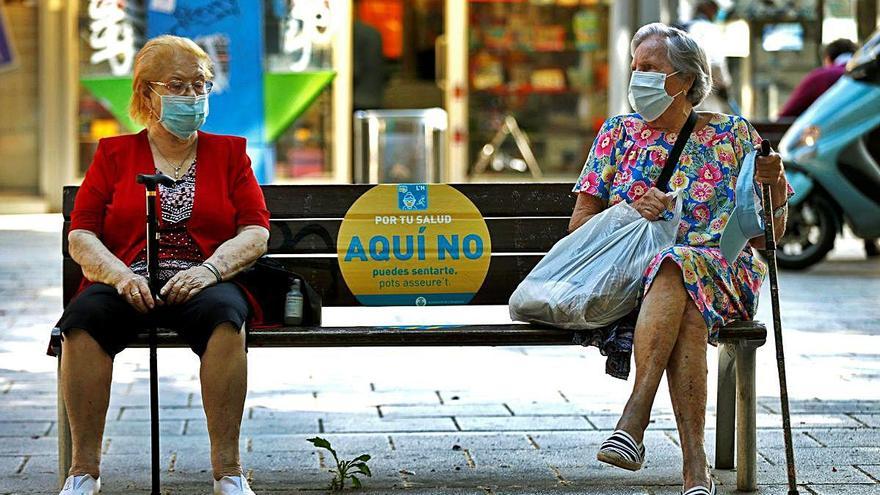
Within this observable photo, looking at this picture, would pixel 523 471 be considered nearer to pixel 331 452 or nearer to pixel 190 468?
pixel 331 452

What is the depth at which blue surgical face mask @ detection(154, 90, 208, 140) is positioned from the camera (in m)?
4.74

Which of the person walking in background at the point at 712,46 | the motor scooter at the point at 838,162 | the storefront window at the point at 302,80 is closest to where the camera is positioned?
the storefront window at the point at 302,80

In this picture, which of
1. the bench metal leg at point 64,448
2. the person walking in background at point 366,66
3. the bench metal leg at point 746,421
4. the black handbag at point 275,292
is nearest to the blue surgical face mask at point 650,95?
the bench metal leg at point 746,421

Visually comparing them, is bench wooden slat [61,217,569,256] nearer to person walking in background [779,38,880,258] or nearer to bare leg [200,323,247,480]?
bare leg [200,323,247,480]

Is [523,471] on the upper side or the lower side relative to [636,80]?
lower

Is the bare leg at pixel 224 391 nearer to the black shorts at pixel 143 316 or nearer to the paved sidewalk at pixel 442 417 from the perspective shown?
the black shorts at pixel 143 316

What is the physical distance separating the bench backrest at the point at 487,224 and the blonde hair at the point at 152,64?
0.46m

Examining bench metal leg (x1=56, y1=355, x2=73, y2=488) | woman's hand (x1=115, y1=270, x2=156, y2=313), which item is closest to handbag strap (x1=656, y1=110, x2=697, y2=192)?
woman's hand (x1=115, y1=270, x2=156, y2=313)

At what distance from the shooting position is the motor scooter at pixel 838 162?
10836mm

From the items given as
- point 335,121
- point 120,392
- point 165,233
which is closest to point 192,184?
point 165,233

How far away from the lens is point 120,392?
6.45 meters

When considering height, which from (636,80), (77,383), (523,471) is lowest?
(523,471)

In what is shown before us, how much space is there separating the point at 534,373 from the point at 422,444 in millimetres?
1601

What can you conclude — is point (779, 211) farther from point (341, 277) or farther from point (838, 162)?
point (838, 162)
